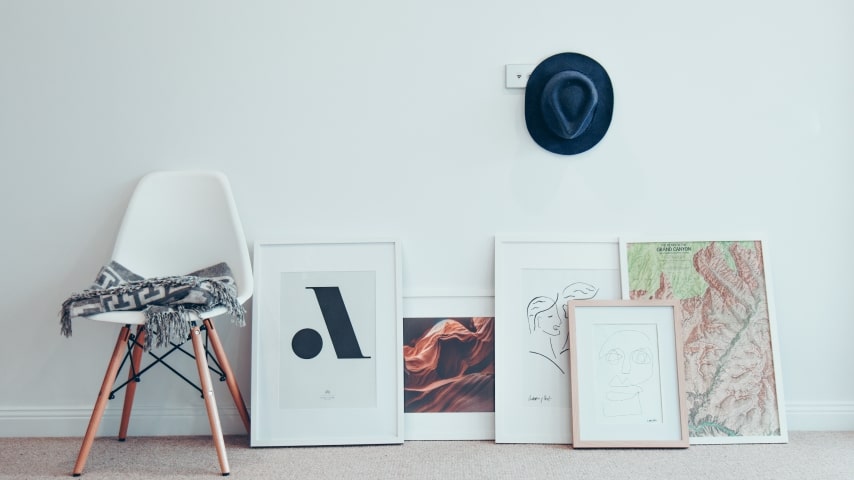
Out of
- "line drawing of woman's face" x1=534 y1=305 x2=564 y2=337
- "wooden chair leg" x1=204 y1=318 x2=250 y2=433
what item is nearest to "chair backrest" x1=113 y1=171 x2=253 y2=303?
"wooden chair leg" x1=204 y1=318 x2=250 y2=433

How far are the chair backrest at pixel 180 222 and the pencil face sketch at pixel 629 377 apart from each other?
120 cm

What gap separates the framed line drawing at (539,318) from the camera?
2080 mm

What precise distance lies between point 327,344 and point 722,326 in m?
1.26

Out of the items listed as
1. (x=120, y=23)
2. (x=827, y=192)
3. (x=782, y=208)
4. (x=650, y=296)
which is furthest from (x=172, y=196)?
(x=827, y=192)

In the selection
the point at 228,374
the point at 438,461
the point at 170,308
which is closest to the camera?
the point at 170,308

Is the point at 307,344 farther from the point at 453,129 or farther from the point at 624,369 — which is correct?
the point at 624,369

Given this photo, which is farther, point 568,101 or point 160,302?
point 568,101

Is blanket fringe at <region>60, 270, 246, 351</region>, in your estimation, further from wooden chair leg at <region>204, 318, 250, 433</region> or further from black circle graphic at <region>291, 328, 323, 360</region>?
black circle graphic at <region>291, 328, 323, 360</region>

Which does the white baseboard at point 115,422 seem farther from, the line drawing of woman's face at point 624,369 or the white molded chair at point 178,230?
the line drawing of woman's face at point 624,369

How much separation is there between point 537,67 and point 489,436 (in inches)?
47.1

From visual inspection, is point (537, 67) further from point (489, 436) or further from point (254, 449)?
point (254, 449)

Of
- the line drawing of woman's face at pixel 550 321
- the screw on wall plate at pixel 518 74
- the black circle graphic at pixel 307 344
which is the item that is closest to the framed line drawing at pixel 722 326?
the line drawing of woman's face at pixel 550 321

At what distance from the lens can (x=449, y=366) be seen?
85.0 inches

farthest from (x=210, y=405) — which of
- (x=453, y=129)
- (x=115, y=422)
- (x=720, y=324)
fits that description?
(x=720, y=324)
